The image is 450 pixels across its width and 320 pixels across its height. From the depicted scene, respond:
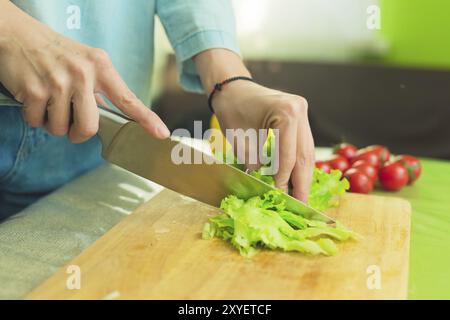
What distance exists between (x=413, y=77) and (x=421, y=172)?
5.55ft

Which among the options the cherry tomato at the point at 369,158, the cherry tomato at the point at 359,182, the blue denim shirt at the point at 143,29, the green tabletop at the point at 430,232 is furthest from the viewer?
the cherry tomato at the point at 369,158

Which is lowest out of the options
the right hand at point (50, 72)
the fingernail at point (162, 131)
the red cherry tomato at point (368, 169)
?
the red cherry tomato at point (368, 169)

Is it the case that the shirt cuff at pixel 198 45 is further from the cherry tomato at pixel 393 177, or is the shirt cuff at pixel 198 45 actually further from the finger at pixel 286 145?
the cherry tomato at pixel 393 177

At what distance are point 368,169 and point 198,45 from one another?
1.67 ft

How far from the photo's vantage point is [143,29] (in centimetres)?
150

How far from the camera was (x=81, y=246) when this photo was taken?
1.14 metres

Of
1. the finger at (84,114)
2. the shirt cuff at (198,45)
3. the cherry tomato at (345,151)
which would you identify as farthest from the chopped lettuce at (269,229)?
the cherry tomato at (345,151)

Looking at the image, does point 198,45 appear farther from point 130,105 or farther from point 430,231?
point 430,231

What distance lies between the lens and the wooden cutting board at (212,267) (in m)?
0.94

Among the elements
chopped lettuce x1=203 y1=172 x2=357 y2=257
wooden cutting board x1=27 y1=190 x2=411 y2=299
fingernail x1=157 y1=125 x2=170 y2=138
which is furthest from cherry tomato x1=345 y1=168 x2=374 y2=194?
fingernail x1=157 y1=125 x2=170 y2=138

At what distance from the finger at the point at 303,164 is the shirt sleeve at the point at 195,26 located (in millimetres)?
302

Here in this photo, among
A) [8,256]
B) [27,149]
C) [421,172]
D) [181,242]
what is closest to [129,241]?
[181,242]

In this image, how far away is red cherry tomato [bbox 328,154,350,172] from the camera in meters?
1.59

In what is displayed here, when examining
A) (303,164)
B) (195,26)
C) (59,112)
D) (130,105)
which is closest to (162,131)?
(130,105)
